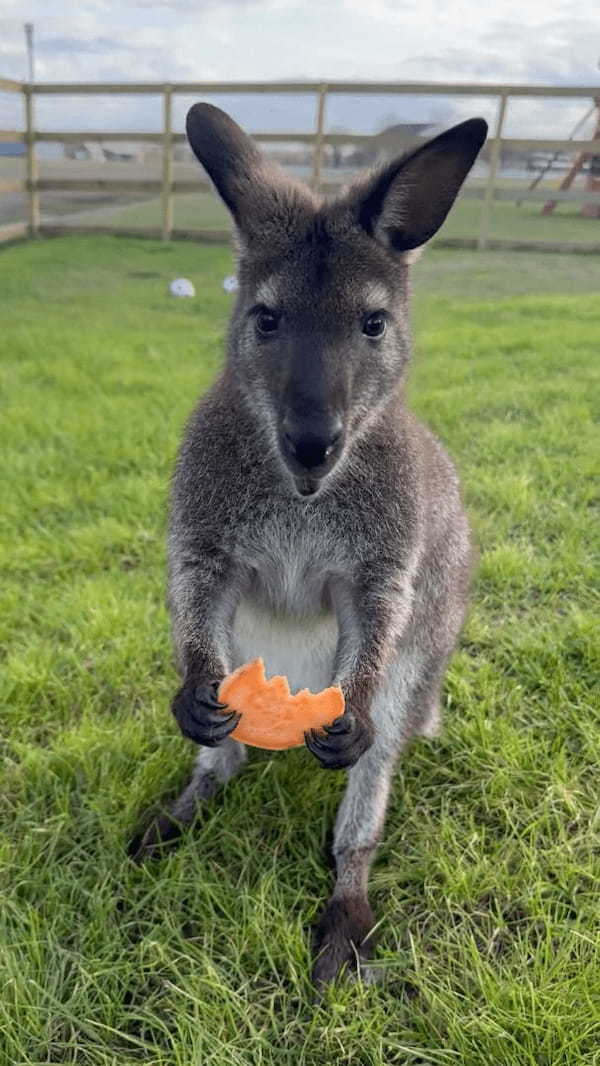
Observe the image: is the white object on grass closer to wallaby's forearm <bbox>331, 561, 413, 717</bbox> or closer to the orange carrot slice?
wallaby's forearm <bbox>331, 561, 413, 717</bbox>

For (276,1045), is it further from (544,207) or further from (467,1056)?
(544,207)

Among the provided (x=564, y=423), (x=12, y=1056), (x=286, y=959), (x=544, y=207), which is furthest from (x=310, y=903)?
(x=544, y=207)

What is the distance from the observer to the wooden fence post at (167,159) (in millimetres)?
11016

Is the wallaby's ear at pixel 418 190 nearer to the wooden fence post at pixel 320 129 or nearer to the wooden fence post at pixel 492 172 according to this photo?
the wooden fence post at pixel 320 129

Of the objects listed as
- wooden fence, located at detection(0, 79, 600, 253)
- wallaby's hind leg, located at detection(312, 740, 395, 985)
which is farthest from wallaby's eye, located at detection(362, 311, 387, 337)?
wooden fence, located at detection(0, 79, 600, 253)

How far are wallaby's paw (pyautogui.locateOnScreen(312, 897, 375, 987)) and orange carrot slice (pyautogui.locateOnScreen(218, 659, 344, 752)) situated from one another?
0.42 metres

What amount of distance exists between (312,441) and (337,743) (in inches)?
23.1

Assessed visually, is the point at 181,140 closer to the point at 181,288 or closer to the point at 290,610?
the point at 181,288

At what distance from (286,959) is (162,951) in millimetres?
252

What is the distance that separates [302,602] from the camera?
2.01 m

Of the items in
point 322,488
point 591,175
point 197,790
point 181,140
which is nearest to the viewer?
point 322,488

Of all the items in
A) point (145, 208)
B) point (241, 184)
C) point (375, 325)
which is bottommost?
point (145, 208)

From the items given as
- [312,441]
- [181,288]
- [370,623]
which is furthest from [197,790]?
[181,288]

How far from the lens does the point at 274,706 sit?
5.58ft
